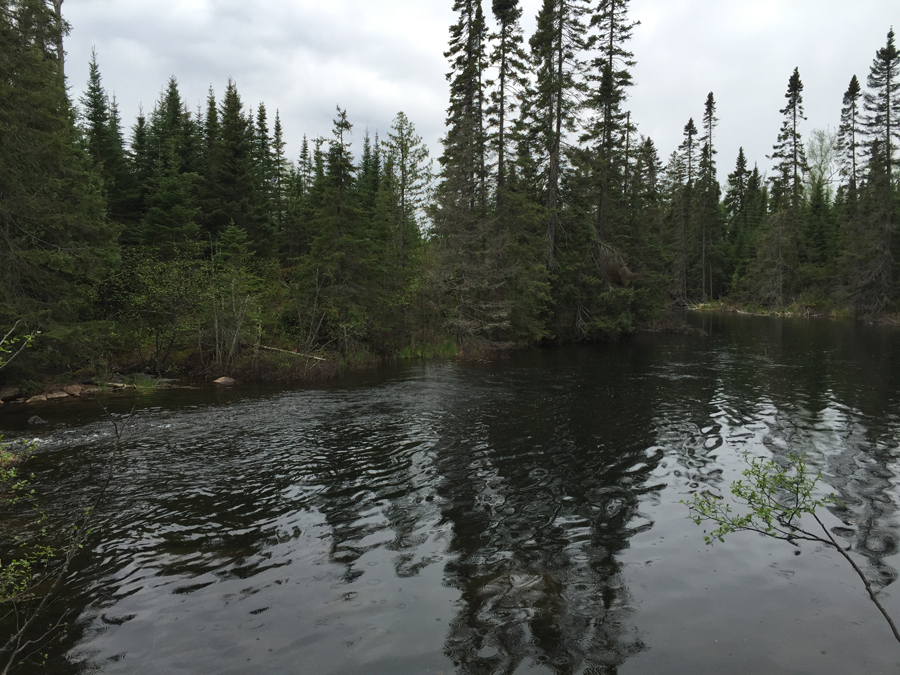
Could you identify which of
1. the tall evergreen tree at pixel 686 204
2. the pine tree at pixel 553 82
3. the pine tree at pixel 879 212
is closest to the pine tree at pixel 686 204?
the tall evergreen tree at pixel 686 204

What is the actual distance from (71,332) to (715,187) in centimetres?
7647

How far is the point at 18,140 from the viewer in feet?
52.1

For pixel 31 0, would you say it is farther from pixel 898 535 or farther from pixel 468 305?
pixel 898 535

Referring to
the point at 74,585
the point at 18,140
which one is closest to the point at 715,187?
the point at 18,140

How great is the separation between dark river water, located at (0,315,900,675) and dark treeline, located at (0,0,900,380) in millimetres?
6128

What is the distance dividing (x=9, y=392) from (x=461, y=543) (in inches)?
656

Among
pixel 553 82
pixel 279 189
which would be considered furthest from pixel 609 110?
pixel 279 189

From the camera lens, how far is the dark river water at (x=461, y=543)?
5535 millimetres

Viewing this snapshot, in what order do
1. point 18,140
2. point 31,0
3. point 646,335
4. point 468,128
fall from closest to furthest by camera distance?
1. point 18,140
2. point 31,0
3. point 468,128
4. point 646,335

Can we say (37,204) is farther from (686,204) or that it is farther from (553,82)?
(686,204)

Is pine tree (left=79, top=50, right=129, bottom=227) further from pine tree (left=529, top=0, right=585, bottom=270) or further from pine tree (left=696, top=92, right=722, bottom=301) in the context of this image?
pine tree (left=696, top=92, right=722, bottom=301)

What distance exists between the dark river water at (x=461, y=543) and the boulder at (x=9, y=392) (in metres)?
1.91

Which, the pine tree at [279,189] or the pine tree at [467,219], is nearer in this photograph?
the pine tree at [467,219]

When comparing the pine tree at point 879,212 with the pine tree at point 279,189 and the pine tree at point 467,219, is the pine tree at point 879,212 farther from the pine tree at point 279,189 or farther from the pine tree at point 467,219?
the pine tree at point 279,189
